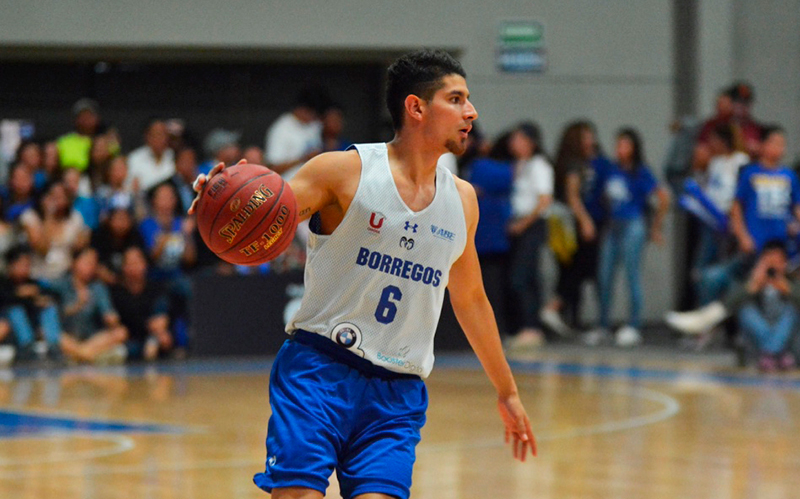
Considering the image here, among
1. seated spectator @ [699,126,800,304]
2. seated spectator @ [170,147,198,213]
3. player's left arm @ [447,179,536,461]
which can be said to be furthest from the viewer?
seated spectator @ [170,147,198,213]

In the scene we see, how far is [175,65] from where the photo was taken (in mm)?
14766

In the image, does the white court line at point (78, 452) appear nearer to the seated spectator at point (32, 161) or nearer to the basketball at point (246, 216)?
the basketball at point (246, 216)

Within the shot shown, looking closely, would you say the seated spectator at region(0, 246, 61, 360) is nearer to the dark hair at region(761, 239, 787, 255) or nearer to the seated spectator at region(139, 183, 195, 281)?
the seated spectator at region(139, 183, 195, 281)

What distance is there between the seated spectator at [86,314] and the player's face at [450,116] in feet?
26.6

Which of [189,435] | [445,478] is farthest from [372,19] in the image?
[445,478]

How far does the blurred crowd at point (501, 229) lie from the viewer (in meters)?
11.3

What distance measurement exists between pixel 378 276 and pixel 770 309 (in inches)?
303

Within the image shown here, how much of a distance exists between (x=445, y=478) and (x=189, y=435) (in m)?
1.96

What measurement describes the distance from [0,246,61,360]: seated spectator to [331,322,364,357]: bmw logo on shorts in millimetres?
8162

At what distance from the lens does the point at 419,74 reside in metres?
3.78

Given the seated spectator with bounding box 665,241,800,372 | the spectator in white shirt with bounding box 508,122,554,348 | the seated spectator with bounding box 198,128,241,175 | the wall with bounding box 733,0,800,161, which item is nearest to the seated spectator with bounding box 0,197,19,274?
the seated spectator with bounding box 198,128,241,175

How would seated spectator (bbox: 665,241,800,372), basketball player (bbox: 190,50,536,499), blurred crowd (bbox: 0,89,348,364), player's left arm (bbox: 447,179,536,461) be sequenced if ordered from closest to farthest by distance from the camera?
basketball player (bbox: 190,50,536,499) < player's left arm (bbox: 447,179,536,461) < seated spectator (bbox: 665,241,800,372) < blurred crowd (bbox: 0,89,348,364)

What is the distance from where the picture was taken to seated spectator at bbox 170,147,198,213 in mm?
12047

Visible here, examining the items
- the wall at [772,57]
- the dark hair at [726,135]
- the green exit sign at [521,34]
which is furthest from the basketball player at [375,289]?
the wall at [772,57]
